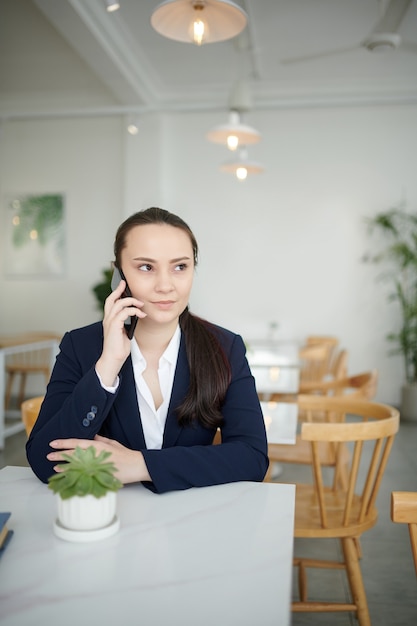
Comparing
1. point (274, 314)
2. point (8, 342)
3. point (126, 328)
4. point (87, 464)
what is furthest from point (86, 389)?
point (274, 314)

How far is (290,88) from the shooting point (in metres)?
6.72

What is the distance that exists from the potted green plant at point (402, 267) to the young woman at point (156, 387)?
17.0 ft

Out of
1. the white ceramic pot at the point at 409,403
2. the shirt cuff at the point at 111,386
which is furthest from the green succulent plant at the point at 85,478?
the white ceramic pot at the point at 409,403

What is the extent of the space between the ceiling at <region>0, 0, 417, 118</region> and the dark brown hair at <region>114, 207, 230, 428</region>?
3581 millimetres

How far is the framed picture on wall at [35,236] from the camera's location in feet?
24.3

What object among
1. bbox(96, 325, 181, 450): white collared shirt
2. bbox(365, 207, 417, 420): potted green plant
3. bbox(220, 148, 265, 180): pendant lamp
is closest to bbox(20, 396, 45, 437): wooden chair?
bbox(96, 325, 181, 450): white collared shirt

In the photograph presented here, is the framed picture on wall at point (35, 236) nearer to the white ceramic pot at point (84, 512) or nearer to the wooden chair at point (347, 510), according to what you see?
the wooden chair at point (347, 510)

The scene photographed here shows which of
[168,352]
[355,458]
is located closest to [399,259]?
[355,458]

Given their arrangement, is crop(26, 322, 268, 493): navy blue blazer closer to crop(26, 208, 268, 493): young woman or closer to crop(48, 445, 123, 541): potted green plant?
crop(26, 208, 268, 493): young woman

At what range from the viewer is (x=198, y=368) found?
153cm

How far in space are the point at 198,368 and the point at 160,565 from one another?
2.25 feet

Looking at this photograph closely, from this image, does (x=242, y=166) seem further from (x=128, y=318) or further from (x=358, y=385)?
(x=128, y=318)

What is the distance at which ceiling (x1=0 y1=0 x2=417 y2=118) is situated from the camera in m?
4.86

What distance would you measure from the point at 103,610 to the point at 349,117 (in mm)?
6891
